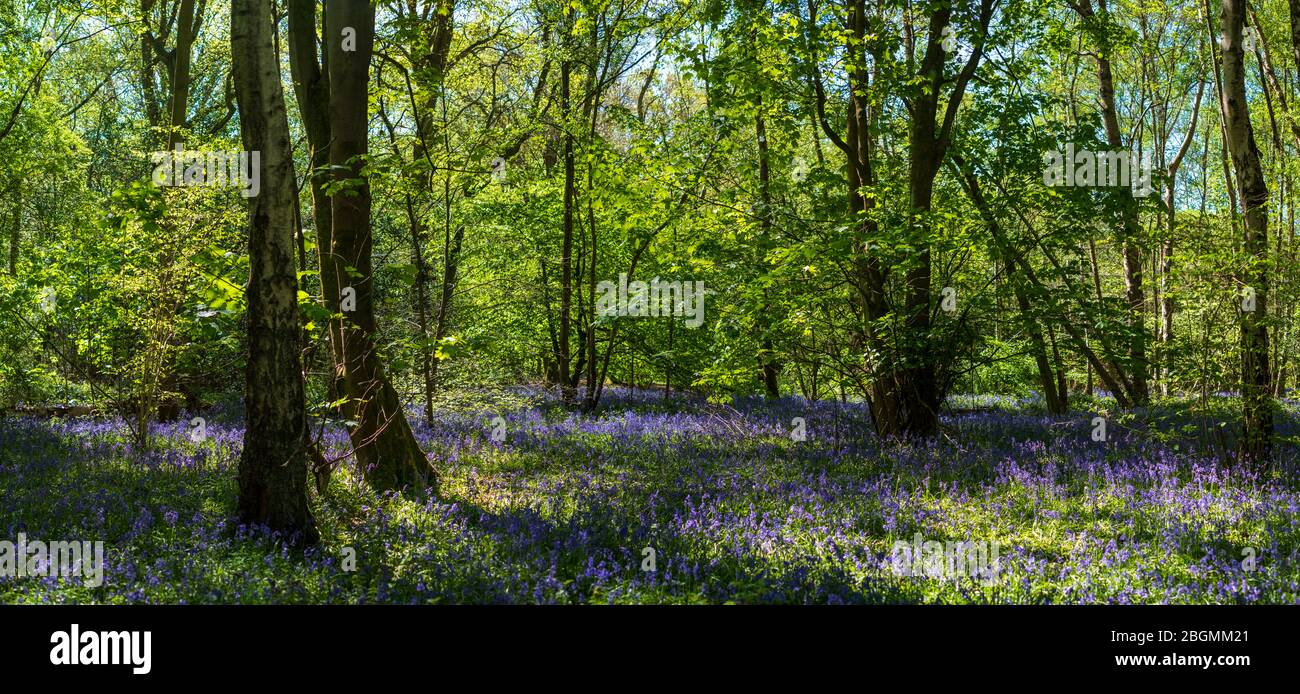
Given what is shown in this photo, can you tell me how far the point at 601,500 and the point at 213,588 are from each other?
3.38 meters

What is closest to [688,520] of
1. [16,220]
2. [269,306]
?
[269,306]

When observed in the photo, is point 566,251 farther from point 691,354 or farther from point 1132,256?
point 1132,256

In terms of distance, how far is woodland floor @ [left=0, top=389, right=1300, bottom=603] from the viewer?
4.78 metres

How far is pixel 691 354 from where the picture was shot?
1455 centimetres

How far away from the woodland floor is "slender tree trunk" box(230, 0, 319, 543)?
35 cm

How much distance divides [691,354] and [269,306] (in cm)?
983

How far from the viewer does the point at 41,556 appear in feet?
16.1

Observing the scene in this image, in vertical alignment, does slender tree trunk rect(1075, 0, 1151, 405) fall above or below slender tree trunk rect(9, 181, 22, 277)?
below

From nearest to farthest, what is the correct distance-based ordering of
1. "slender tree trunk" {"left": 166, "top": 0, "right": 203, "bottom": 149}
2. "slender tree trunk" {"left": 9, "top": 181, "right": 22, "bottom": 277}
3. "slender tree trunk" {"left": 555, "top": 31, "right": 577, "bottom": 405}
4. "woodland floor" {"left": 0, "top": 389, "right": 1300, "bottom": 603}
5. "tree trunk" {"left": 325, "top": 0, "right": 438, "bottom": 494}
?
"woodland floor" {"left": 0, "top": 389, "right": 1300, "bottom": 603}
"tree trunk" {"left": 325, "top": 0, "right": 438, "bottom": 494}
"slender tree trunk" {"left": 166, "top": 0, "right": 203, "bottom": 149}
"slender tree trunk" {"left": 555, "top": 31, "right": 577, "bottom": 405}
"slender tree trunk" {"left": 9, "top": 181, "right": 22, "bottom": 277}

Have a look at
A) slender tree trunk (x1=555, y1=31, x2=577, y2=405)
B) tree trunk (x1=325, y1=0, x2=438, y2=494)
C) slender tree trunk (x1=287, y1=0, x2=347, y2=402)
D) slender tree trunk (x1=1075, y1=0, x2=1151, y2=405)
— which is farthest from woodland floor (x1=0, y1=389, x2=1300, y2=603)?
slender tree trunk (x1=555, y1=31, x2=577, y2=405)

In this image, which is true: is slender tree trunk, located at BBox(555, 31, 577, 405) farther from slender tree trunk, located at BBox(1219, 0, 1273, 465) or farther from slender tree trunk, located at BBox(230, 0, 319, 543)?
slender tree trunk, located at BBox(1219, 0, 1273, 465)

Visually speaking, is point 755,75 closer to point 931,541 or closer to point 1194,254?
point 1194,254

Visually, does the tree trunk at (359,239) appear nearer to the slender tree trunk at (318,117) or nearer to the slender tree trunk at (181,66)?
the slender tree trunk at (318,117)
